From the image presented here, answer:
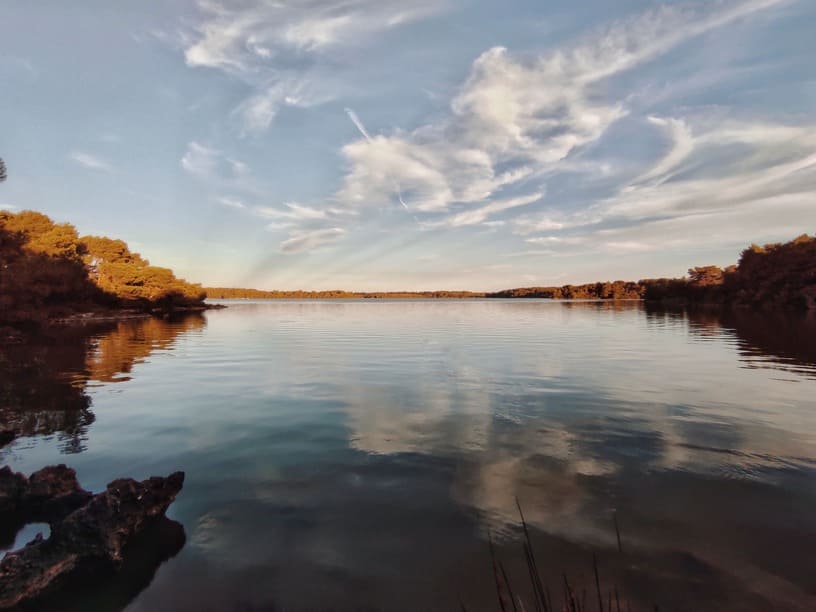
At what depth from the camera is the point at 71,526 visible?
647 centimetres

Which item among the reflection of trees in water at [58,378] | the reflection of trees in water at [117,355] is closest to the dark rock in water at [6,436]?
the reflection of trees in water at [58,378]

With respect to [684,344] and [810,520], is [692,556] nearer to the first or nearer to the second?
[810,520]

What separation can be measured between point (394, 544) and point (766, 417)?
562 inches

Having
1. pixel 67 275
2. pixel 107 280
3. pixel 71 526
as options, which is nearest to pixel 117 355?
pixel 71 526

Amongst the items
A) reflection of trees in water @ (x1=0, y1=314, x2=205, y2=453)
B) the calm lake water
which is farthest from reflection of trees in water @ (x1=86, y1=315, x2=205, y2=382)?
the calm lake water

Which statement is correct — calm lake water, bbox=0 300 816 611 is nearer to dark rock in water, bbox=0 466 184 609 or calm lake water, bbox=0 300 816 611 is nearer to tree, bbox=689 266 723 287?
dark rock in water, bbox=0 466 184 609

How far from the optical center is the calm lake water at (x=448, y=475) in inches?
236

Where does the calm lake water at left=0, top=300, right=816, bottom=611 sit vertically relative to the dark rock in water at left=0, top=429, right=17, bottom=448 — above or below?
below

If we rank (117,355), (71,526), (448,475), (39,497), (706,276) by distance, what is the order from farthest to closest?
(706,276)
(117,355)
(448,475)
(39,497)
(71,526)

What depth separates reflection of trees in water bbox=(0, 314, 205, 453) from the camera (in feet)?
45.2

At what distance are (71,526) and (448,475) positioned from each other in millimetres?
7081

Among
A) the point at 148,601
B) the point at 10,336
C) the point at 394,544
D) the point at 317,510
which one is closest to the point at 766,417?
the point at 394,544

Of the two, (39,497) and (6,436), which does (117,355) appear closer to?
(6,436)

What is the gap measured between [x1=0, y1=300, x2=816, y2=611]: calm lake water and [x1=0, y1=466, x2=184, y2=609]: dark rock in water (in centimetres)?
70
